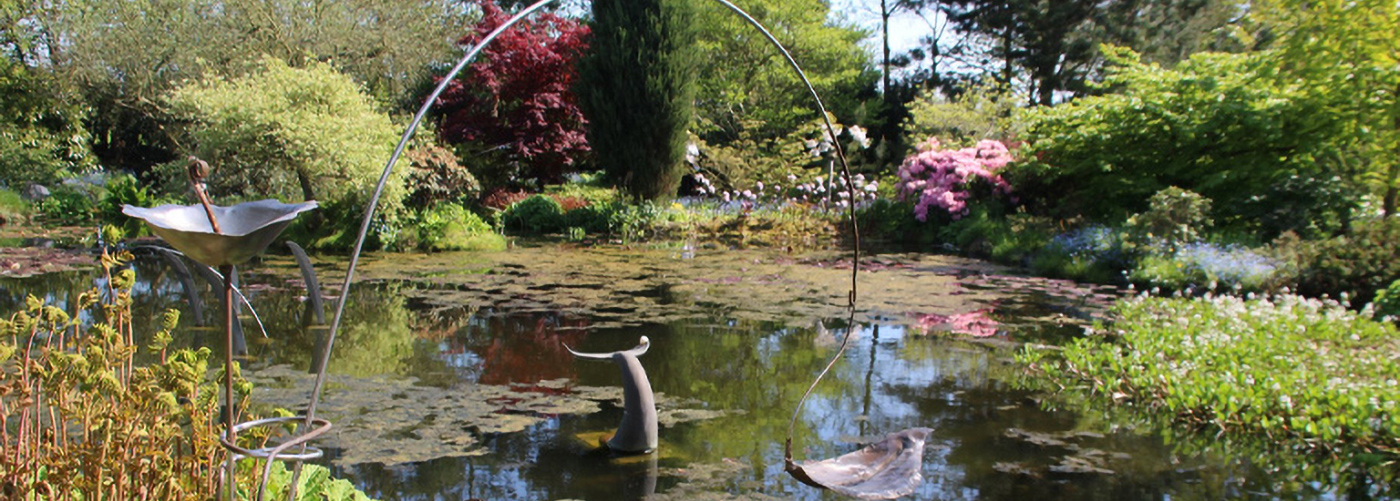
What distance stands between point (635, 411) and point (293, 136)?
753 centimetres

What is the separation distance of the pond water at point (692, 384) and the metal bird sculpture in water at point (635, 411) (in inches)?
2.4

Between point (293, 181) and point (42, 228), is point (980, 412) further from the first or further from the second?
point (42, 228)

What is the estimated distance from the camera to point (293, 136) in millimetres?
9797

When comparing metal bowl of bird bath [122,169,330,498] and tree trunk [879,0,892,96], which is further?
tree trunk [879,0,892,96]

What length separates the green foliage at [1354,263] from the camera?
6809 millimetres

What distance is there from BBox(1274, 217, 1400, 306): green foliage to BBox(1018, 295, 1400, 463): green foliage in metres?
1.49

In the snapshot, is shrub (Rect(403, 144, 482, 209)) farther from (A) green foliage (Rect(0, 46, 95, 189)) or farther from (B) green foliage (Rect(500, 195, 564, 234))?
(A) green foliage (Rect(0, 46, 95, 189))

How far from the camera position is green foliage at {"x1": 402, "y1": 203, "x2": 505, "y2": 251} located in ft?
37.5

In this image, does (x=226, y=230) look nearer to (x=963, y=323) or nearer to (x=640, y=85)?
(x=963, y=323)

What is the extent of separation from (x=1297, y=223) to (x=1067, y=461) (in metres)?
6.46

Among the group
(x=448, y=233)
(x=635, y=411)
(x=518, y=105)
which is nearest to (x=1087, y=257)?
(x=635, y=411)

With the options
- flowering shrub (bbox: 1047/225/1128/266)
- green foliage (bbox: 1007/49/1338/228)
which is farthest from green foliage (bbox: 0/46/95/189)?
flowering shrub (bbox: 1047/225/1128/266)

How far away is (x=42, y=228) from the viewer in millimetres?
12820

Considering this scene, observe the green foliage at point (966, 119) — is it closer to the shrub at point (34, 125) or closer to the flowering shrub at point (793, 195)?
the flowering shrub at point (793, 195)
